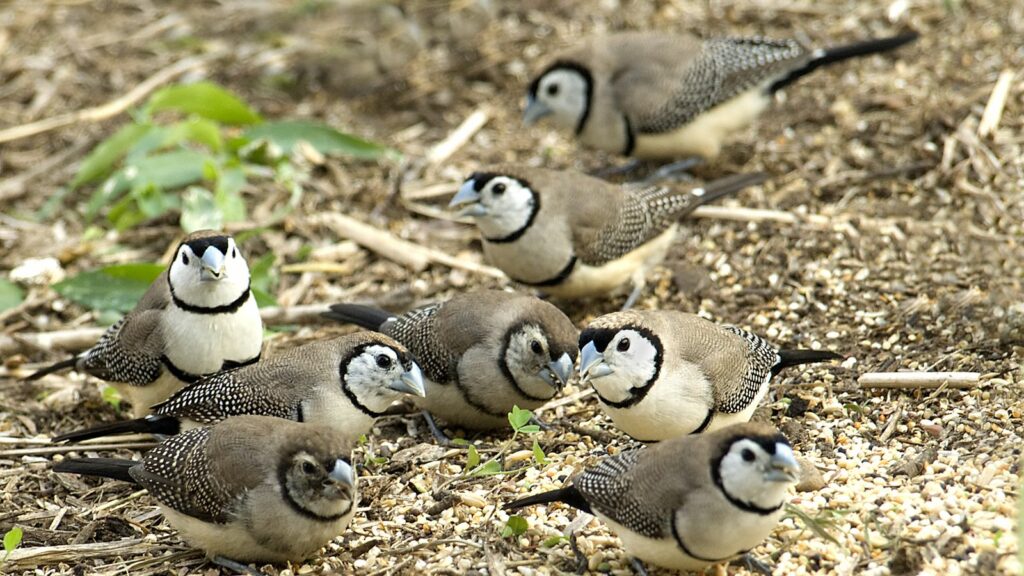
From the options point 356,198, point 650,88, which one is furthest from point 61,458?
point 650,88

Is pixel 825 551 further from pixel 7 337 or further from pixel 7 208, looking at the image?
pixel 7 208

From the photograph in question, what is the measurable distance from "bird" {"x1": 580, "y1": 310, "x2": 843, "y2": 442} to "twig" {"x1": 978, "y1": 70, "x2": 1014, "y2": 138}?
2.70m

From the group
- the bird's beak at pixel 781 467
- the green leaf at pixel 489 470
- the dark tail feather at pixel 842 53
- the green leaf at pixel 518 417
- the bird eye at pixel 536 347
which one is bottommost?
the green leaf at pixel 489 470

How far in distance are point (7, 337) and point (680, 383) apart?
356cm

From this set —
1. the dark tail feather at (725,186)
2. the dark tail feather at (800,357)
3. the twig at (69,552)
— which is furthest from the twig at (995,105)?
the twig at (69,552)

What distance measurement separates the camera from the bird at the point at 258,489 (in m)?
4.21

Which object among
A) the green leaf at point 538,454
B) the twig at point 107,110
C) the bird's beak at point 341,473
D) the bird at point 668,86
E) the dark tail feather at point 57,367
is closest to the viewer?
the bird's beak at point 341,473

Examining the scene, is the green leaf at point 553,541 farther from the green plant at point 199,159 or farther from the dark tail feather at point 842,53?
the dark tail feather at point 842,53

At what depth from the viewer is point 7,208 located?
775 cm

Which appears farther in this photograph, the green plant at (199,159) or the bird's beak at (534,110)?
the bird's beak at (534,110)

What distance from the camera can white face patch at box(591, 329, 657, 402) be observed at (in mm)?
4672

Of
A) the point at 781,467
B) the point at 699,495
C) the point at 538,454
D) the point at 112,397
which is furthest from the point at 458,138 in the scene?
the point at 781,467

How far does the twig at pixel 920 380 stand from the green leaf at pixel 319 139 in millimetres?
3661

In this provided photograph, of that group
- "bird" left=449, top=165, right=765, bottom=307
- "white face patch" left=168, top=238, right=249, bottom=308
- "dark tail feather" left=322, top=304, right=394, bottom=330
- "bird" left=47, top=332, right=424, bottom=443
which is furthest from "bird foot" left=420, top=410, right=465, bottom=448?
"bird" left=449, top=165, right=765, bottom=307
